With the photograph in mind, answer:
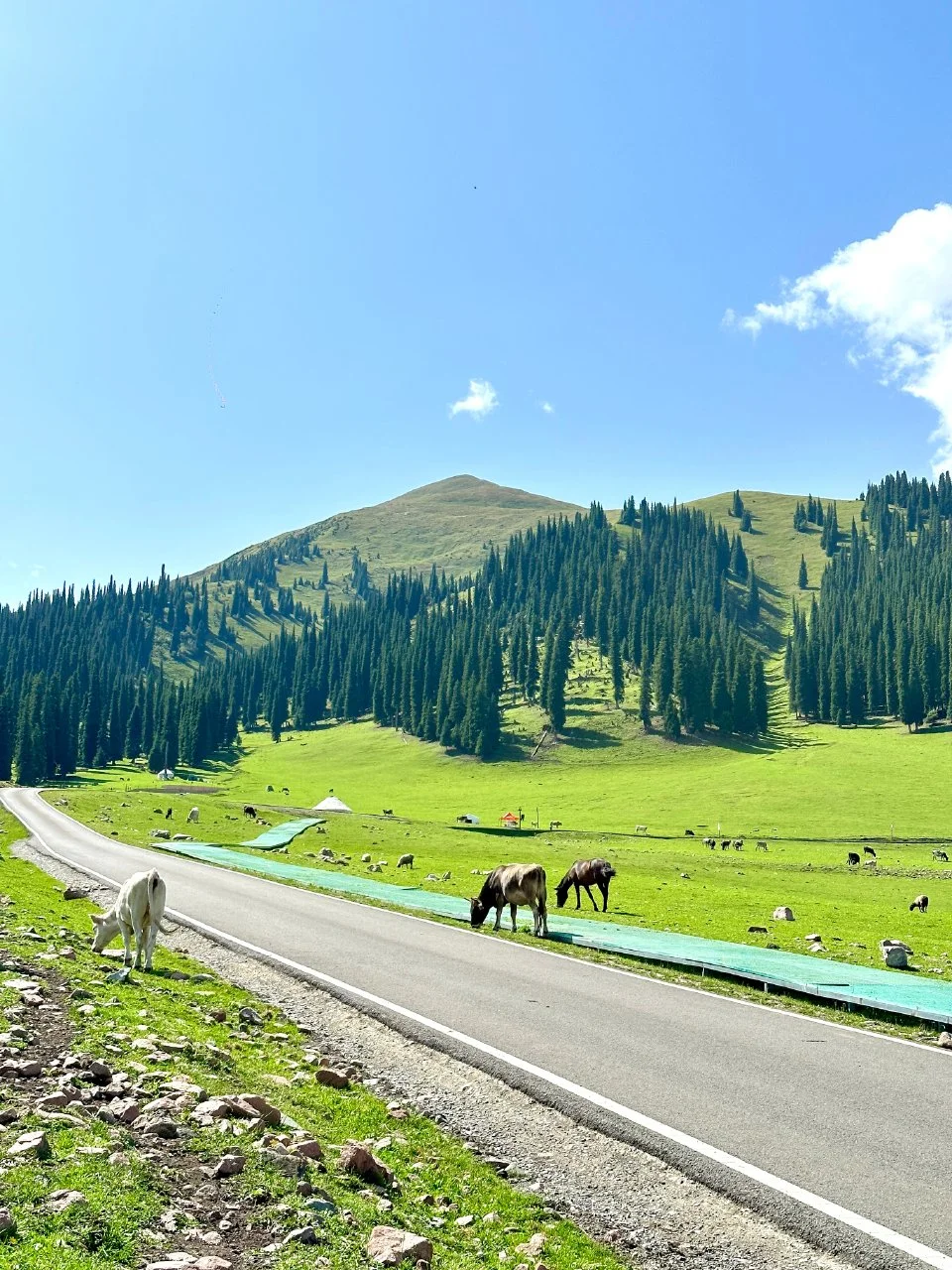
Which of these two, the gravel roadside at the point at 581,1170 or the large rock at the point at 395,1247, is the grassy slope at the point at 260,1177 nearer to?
the large rock at the point at 395,1247

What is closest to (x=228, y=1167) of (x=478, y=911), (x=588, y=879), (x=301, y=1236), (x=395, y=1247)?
(x=301, y=1236)

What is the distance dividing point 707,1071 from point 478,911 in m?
15.9

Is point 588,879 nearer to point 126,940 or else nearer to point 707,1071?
point 126,940

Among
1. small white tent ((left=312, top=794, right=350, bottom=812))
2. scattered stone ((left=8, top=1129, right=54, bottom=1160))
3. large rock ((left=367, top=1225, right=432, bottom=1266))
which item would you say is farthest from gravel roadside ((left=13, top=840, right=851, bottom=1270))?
small white tent ((left=312, top=794, right=350, bottom=812))

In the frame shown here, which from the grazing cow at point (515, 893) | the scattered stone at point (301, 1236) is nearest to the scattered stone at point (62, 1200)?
the scattered stone at point (301, 1236)

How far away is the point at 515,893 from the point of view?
26594 millimetres

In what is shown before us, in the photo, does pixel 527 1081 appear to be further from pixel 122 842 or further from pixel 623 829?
pixel 623 829

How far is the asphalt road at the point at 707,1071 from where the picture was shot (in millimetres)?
8086

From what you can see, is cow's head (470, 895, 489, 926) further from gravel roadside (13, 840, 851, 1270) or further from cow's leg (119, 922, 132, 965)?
gravel roadside (13, 840, 851, 1270)

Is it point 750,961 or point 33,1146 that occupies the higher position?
point 33,1146

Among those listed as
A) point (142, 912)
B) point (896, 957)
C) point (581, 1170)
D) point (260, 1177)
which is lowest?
point (896, 957)

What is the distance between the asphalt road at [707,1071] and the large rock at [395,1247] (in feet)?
11.1

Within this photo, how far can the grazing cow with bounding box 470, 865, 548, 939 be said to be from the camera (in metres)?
26.1

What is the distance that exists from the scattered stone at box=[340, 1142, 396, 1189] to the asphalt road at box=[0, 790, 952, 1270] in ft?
9.88
